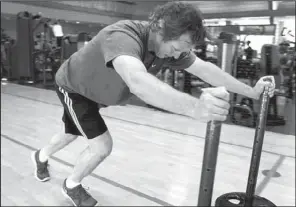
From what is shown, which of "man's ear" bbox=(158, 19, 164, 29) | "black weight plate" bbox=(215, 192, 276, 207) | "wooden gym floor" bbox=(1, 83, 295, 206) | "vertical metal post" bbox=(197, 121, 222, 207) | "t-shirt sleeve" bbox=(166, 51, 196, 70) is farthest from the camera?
"wooden gym floor" bbox=(1, 83, 295, 206)

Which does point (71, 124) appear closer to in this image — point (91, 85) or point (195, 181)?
point (91, 85)

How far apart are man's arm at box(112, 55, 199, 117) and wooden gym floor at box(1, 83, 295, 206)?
0.90 m

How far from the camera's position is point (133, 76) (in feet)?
1.81

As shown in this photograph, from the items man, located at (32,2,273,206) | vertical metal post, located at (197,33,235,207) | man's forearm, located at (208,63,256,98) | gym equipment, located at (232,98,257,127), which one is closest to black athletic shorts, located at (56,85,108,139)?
man, located at (32,2,273,206)

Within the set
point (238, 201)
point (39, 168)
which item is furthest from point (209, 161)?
point (39, 168)

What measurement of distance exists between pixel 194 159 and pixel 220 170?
215 mm

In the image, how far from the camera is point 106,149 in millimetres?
1081

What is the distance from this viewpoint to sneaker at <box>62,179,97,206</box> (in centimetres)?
112

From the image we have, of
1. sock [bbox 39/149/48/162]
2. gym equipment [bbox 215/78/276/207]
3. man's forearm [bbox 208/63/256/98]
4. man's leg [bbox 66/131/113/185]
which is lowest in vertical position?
sock [bbox 39/149/48/162]

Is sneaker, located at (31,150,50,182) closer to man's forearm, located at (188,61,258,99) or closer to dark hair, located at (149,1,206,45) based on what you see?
man's forearm, located at (188,61,258,99)

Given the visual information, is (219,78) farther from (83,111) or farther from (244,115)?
(244,115)

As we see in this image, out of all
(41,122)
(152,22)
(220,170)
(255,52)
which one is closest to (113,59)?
(152,22)

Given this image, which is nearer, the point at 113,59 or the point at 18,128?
the point at 113,59

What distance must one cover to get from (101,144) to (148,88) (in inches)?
23.2
